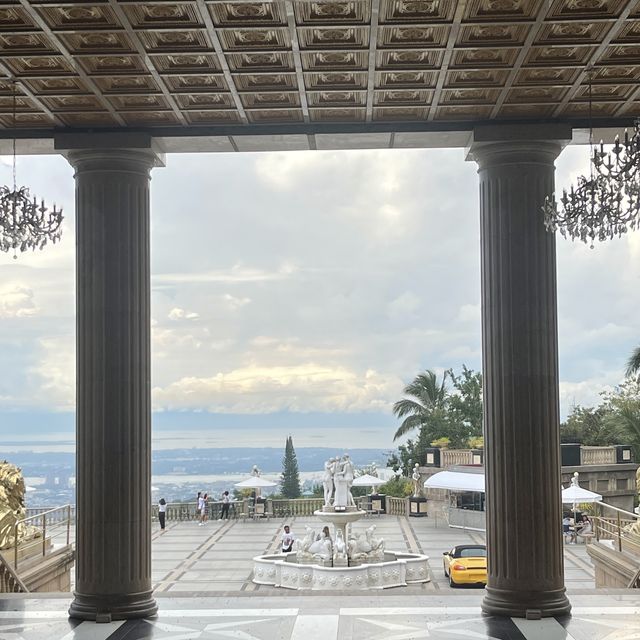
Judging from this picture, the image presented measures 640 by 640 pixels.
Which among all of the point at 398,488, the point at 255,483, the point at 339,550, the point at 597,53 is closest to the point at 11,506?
the point at 339,550

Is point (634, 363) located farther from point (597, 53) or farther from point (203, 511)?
point (597, 53)

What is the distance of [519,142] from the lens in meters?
11.1

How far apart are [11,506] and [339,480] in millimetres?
8984

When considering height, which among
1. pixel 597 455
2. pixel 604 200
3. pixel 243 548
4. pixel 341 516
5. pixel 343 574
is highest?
pixel 604 200

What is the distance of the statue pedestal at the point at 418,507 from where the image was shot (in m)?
36.3

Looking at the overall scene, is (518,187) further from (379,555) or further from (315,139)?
(379,555)

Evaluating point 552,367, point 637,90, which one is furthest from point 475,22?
point 552,367

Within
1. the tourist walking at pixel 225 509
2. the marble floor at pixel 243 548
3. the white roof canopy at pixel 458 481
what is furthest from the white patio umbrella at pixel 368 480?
the tourist walking at pixel 225 509

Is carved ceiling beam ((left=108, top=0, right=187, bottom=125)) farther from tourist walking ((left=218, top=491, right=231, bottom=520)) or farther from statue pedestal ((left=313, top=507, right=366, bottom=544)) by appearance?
tourist walking ((left=218, top=491, right=231, bottom=520))

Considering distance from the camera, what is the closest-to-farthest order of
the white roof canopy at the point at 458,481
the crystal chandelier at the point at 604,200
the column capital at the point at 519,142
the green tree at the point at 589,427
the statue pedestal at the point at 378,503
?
1. the crystal chandelier at the point at 604,200
2. the column capital at the point at 519,142
3. the white roof canopy at the point at 458,481
4. the statue pedestal at the point at 378,503
5. the green tree at the point at 589,427

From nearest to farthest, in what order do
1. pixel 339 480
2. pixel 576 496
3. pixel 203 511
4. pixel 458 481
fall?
pixel 339 480, pixel 576 496, pixel 458 481, pixel 203 511

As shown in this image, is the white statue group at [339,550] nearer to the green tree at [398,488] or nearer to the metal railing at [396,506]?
the metal railing at [396,506]

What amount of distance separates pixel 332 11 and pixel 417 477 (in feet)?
104

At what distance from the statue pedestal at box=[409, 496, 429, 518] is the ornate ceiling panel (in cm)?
2698
